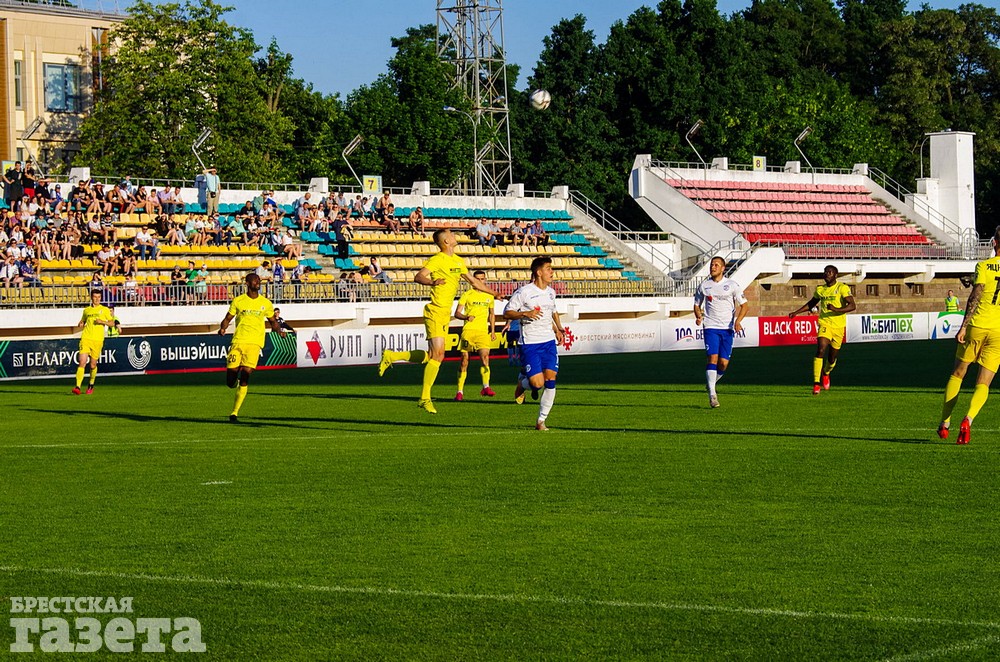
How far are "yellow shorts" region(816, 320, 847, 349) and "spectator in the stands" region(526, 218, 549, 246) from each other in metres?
29.9

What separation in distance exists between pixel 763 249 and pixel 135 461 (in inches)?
1697

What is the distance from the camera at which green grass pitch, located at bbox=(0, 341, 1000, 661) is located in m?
7.08

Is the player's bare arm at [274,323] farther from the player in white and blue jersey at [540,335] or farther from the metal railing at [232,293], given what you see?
the metal railing at [232,293]

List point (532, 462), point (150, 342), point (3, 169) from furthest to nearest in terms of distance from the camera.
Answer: point (3, 169) < point (150, 342) < point (532, 462)

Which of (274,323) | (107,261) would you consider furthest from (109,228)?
(274,323)

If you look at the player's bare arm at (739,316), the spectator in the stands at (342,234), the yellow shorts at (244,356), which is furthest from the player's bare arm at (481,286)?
the spectator in the stands at (342,234)

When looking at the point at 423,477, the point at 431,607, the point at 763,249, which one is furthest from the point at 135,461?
the point at 763,249

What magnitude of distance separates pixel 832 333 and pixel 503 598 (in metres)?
17.3

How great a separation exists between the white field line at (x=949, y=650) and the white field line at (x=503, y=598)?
0.02 meters

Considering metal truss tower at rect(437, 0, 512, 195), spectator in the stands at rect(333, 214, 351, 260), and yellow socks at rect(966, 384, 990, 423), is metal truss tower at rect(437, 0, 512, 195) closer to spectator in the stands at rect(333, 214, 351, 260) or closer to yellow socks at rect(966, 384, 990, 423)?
spectator in the stands at rect(333, 214, 351, 260)

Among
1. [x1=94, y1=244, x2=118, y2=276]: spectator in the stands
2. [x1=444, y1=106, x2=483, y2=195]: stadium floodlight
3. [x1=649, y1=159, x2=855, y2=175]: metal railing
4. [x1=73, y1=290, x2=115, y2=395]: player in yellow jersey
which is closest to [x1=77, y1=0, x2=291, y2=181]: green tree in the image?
[x1=444, y1=106, x2=483, y2=195]: stadium floodlight

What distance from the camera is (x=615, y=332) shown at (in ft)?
146

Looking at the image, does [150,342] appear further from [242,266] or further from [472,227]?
[472,227]

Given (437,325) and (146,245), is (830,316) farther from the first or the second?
(146,245)
